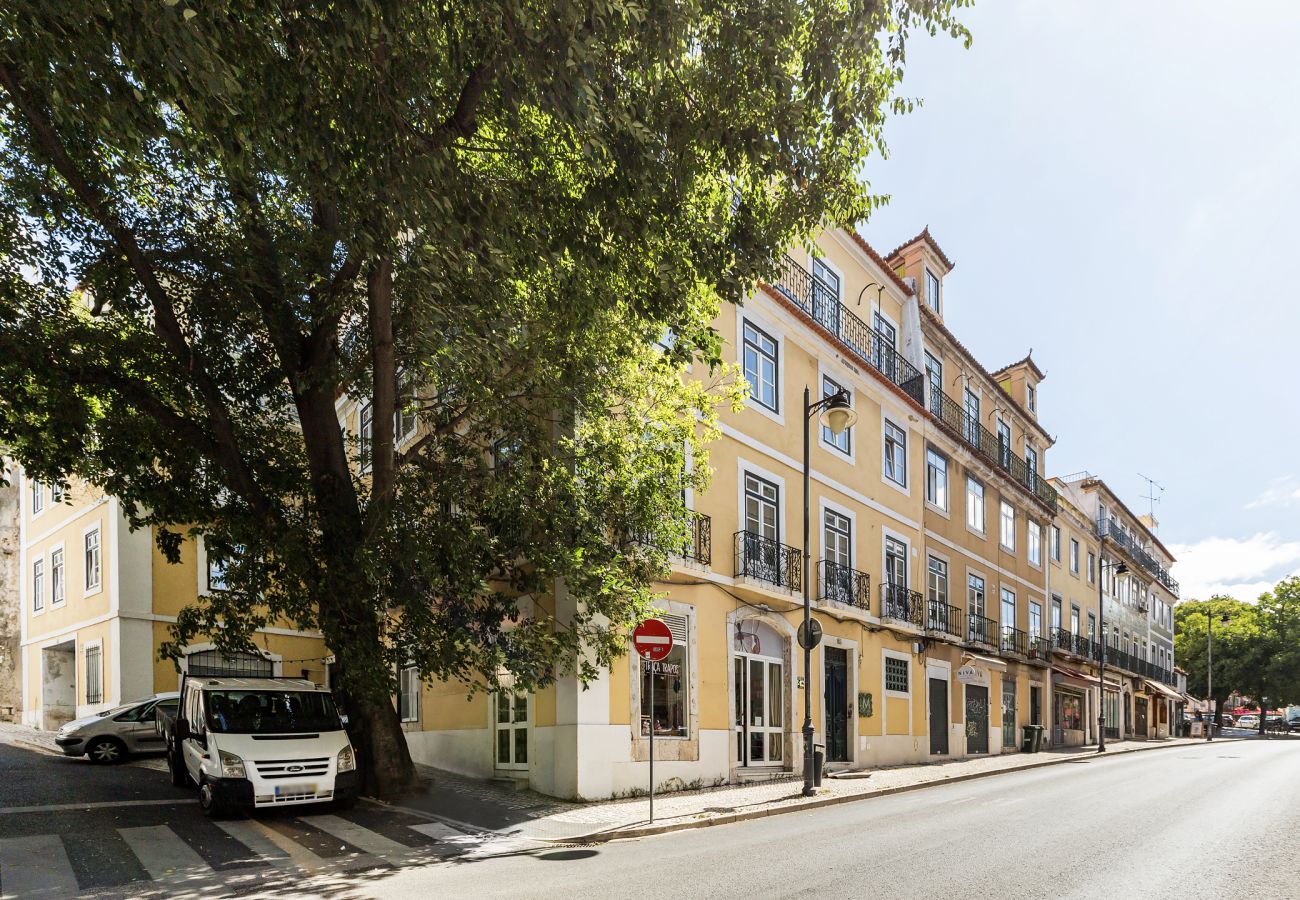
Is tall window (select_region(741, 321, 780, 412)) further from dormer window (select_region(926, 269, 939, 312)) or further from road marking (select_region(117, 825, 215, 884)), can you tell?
road marking (select_region(117, 825, 215, 884))

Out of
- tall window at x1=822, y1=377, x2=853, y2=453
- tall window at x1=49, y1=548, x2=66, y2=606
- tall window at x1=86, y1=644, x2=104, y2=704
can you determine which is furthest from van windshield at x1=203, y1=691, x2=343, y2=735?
tall window at x1=49, y1=548, x2=66, y2=606

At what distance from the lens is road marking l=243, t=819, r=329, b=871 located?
8.45 m

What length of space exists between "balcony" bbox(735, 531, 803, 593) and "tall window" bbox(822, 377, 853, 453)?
3229 millimetres

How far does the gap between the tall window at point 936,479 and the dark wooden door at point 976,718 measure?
559cm

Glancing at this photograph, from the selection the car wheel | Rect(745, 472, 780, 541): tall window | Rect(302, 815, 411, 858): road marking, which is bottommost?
the car wheel

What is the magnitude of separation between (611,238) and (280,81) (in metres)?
3.63

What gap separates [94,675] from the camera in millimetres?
22781

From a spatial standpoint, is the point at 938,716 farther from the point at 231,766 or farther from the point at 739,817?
the point at 231,766

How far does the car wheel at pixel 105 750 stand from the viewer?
1680 centimetres

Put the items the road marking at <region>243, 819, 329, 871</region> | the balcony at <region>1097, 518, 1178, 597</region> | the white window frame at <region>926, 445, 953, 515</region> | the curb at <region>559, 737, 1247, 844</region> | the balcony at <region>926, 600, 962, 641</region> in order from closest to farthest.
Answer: the road marking at <region>243, 819, 329, 871</region>
the curb at <region>559, 737, 1247, 844</region>
the balcony at <region>926, 600, 962, 641</region>
the white window frame at <region>926, 445, 953, 515</region>
the balcony at <region>1097, 518, 1178, 597</region>

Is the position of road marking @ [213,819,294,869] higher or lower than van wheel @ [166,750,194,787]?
higher

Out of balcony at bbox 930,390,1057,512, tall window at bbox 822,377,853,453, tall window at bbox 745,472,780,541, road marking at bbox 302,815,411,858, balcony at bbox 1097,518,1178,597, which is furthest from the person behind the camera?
balcony at bbox 1097,518,1178,597

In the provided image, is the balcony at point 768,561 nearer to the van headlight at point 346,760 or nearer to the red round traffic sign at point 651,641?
the red round traffic sign at point 651,641

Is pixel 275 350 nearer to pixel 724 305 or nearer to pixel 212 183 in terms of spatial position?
pixel 212 183
